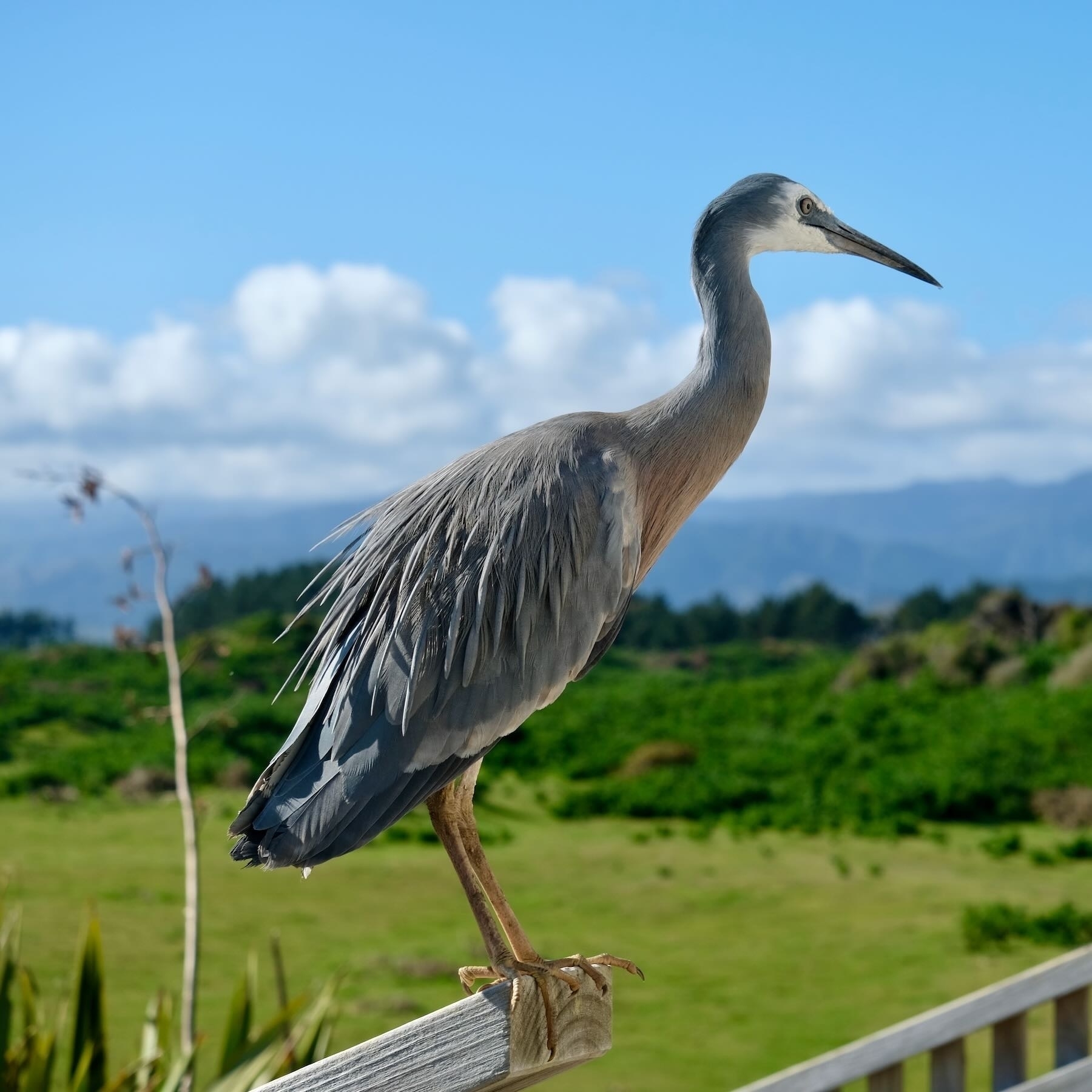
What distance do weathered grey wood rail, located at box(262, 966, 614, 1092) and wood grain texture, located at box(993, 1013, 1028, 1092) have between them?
1.53 m

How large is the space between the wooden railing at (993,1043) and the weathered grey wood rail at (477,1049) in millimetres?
1077

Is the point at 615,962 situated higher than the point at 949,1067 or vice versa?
the point at 615,962

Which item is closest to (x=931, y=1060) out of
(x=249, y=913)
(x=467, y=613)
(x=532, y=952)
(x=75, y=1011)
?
(x=532, y=952)

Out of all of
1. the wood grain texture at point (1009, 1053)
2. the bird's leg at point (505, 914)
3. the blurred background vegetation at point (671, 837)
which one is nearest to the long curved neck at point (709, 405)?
the bird's leg at point (505, 914)

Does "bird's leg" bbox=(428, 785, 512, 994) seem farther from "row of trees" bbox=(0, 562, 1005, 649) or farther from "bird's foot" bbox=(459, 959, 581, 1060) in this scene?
"row of trees" bbox=(0, 562, 1005, 649)

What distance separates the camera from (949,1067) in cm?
312

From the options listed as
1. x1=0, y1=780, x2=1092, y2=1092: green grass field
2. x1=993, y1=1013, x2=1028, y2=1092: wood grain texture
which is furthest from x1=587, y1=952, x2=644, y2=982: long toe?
x1=0, y1=780, x2=1092, y2=1092: green grass field

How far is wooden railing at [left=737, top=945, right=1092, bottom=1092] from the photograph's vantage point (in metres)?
2.98

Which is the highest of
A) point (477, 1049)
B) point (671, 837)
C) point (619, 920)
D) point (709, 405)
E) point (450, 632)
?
point (709, 405)

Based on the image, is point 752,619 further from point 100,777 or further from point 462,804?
point 462,804

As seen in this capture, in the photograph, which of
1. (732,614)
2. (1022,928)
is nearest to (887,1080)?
(1022,928)

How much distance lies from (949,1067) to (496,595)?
1.87 meters

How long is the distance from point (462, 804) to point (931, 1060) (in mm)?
1643

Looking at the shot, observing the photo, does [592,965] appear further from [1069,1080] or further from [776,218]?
[1069,1080]
